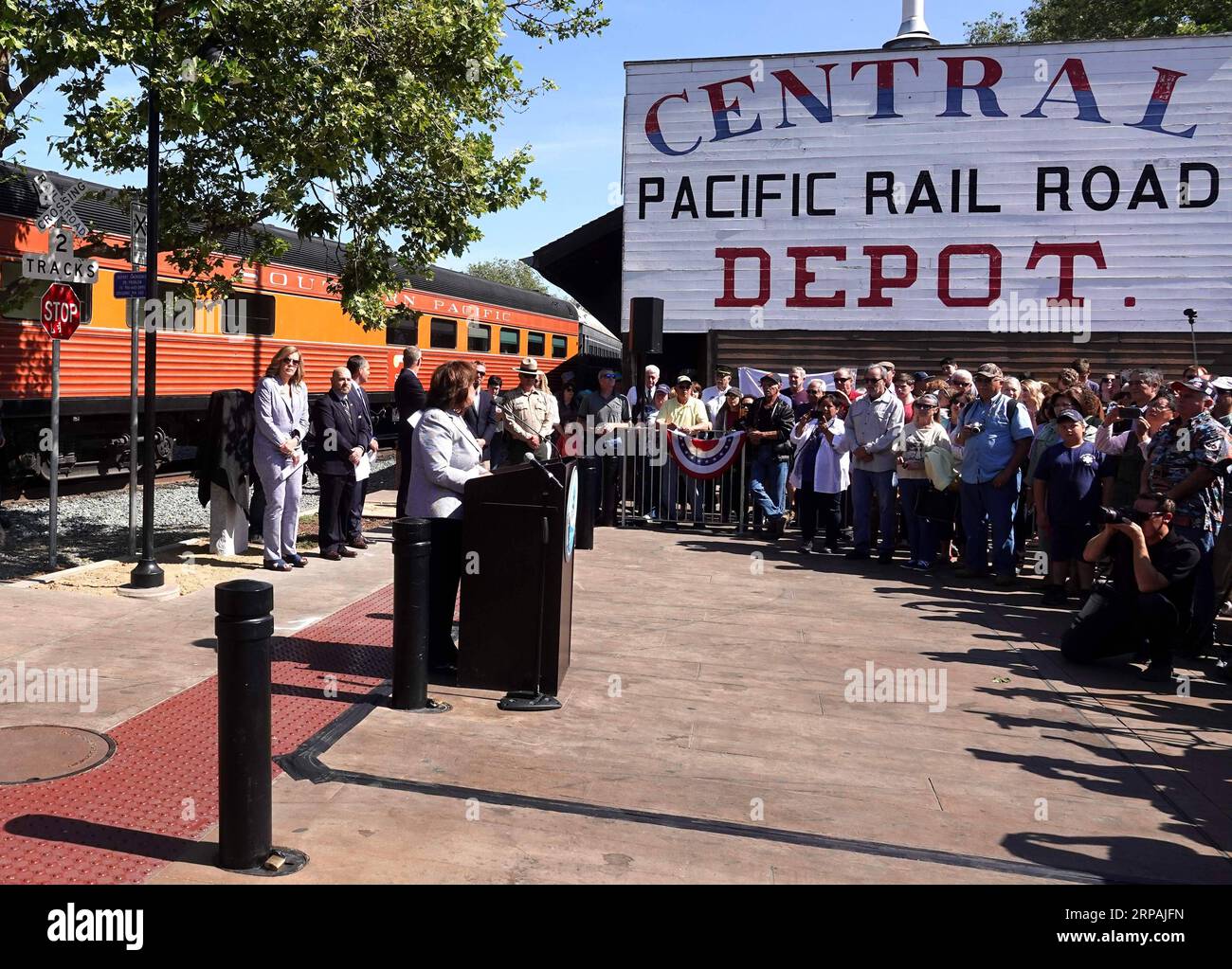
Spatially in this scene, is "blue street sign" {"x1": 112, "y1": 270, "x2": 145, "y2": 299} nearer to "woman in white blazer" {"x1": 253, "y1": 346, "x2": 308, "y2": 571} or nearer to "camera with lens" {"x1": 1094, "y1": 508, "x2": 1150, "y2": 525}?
"woman in white blazer" {"x1": 253, "y1": 346, "x2": 308, "y2": 571}

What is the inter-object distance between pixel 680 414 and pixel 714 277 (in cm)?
568

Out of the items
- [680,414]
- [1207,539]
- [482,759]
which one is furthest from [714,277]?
[482,759]

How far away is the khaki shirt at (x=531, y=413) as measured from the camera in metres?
11.7

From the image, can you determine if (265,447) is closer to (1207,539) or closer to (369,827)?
(369,827)

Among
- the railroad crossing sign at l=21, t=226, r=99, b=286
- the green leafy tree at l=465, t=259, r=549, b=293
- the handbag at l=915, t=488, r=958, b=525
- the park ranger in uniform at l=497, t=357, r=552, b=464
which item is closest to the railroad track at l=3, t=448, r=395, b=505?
the railroad crossing sign at l=21, t=226, r=99, b=286

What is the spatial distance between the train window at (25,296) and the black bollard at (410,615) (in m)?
7.02

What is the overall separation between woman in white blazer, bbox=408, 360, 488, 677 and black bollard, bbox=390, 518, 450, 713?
1.52 feet

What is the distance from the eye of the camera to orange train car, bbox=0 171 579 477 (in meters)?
13.6

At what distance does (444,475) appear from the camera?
6.52m

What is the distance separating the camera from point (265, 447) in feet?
32.5

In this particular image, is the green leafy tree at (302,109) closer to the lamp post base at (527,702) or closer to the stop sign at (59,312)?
the stop sign at (59,312)

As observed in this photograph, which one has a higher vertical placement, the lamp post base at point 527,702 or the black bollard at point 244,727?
the black bollard at point 244,727

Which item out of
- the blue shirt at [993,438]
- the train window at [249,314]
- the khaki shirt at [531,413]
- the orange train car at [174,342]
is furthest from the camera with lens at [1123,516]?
the train window at [249,314]

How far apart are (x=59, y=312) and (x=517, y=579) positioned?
5904mm
